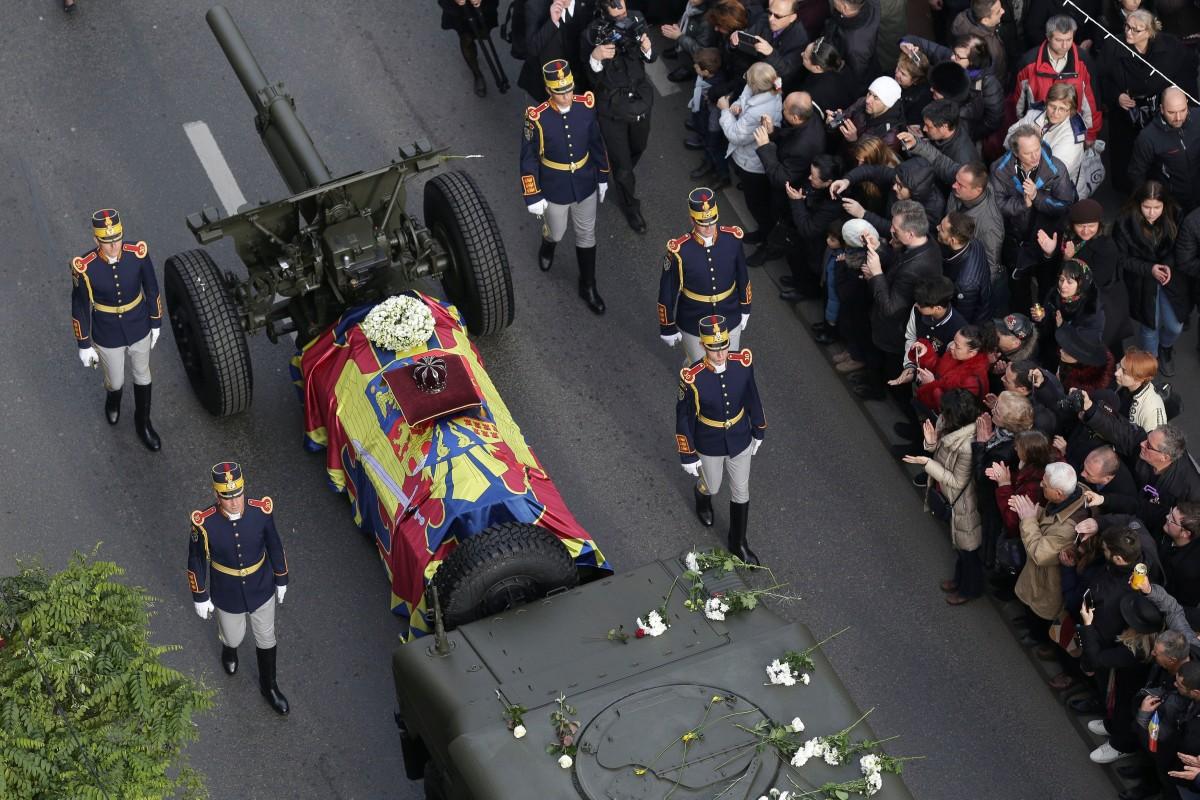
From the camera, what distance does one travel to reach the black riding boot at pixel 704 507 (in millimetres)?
11766

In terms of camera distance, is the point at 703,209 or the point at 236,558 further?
the point at 703,209

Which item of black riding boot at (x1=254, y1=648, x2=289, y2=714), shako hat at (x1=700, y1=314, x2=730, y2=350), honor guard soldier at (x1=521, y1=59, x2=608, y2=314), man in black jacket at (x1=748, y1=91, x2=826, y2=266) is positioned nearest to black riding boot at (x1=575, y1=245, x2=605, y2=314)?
honor guard soldier at (x1=521, y1=59, x2=608, y2=314)

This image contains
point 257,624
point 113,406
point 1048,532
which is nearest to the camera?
point 1048,532

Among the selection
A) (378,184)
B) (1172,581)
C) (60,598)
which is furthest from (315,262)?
(1172,581)

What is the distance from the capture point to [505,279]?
483 inches

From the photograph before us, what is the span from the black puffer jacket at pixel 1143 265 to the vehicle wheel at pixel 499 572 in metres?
4.06

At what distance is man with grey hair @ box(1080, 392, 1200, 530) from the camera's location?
10133 mm

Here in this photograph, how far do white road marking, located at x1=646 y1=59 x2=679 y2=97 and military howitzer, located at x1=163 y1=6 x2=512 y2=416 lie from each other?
2.75 meters

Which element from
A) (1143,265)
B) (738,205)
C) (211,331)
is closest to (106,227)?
(211,331)

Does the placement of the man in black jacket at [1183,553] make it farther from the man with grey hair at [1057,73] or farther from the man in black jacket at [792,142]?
the man in black jacket at [792,142]

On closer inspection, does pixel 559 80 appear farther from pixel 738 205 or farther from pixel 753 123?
pixel 738 205

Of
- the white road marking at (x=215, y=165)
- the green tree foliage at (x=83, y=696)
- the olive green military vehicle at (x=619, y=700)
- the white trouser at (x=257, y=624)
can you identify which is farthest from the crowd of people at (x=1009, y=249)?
the green tree foliage at (x=83, y=696)

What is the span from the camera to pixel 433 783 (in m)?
9.77

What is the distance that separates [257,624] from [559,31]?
16.3 feet
